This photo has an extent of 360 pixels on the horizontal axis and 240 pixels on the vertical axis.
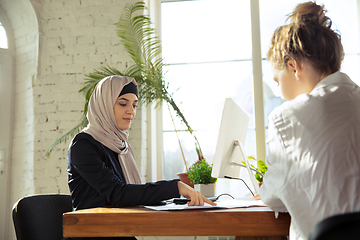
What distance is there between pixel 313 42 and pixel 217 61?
2191mm

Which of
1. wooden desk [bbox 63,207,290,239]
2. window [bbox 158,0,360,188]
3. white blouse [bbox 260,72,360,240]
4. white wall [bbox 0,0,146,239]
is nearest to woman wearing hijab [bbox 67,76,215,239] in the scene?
wooden desk [bbox 63,207,290,239]

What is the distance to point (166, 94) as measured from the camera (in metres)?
2.75

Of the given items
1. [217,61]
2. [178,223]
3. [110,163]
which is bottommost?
[178,223]

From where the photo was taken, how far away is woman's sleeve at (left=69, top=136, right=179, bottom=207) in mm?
1288

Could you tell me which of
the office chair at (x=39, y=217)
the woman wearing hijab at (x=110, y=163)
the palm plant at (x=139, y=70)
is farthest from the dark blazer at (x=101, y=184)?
the palm plant at (x=139, y=70)

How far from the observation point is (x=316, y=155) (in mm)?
822

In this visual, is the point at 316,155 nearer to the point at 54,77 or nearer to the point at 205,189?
the point at 205,189

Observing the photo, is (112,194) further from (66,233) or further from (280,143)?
(280,143)

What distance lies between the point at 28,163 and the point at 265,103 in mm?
2403

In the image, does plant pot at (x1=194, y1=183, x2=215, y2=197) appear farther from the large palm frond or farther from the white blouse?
the white blouse

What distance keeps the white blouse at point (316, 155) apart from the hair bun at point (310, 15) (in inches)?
7.8

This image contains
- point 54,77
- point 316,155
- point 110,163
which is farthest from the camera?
point 54,77

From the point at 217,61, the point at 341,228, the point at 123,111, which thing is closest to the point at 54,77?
the point at 123,111

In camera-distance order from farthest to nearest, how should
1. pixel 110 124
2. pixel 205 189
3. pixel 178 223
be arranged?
pixel 205 189 → pixel 110 124 → pixel 178 223
